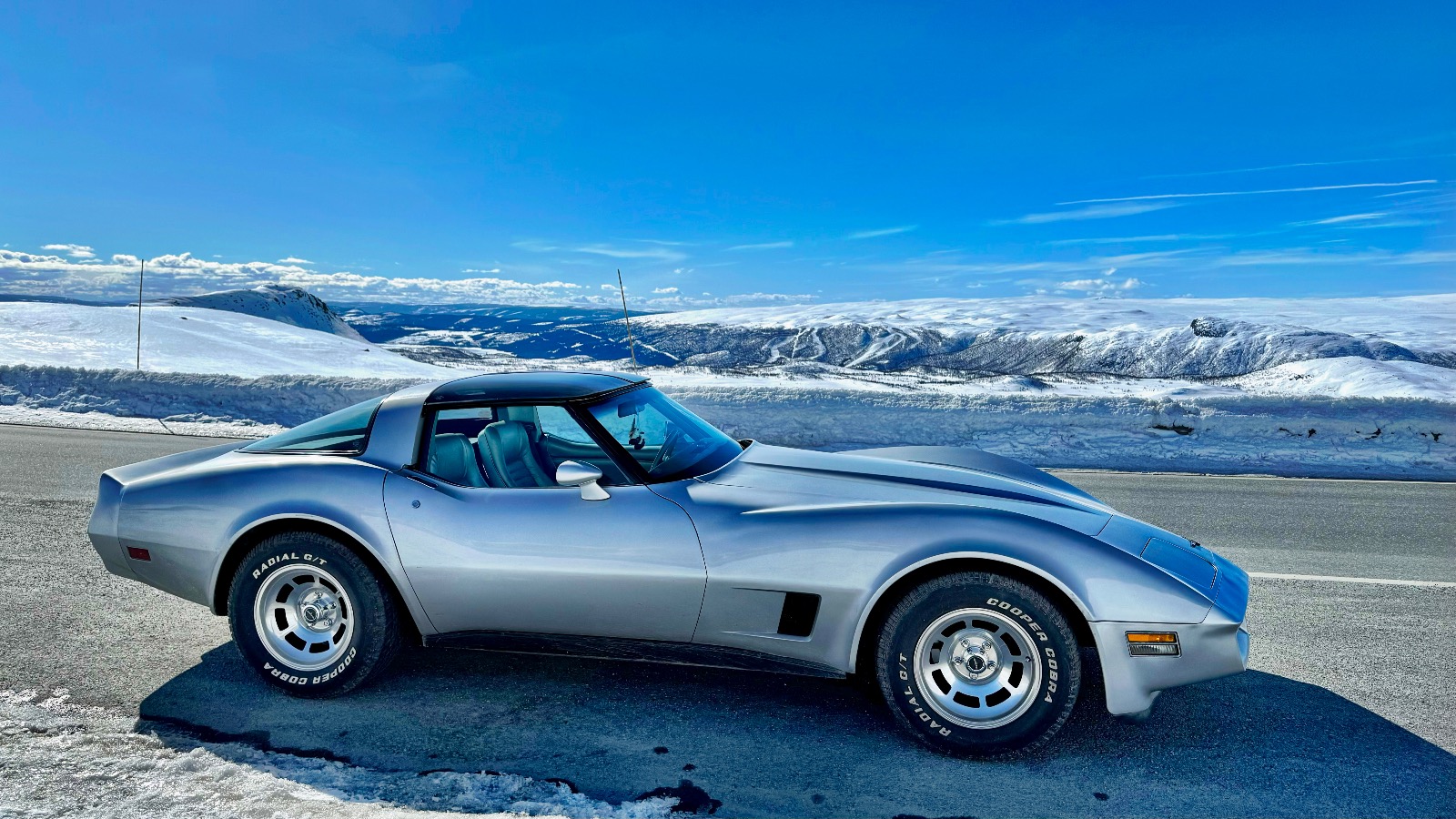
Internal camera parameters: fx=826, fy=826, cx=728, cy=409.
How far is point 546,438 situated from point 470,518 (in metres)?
0.56

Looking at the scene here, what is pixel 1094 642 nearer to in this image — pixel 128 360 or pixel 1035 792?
pixel 1035 792

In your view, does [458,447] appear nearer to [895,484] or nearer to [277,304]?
[895,484]

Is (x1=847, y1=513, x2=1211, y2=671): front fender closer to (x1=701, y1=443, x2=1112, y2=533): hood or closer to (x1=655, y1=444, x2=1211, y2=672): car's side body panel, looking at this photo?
(x1=655, y1=444, x2=1211, y2=672): car's side body panel

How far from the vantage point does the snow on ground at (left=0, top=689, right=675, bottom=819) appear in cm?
258

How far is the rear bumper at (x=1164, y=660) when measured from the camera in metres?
2.79

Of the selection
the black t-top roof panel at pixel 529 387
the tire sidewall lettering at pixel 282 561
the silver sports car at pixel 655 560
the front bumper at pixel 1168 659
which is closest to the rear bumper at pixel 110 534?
the silver sports car at pixel 655 560

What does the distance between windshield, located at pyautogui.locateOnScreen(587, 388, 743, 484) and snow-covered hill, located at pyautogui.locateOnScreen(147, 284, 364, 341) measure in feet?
359

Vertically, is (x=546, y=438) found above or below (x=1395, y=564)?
above

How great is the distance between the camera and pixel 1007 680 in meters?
2.91

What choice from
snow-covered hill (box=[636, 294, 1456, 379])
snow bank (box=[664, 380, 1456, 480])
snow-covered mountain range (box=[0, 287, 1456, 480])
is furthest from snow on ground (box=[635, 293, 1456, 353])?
snow bank (box=[664, 380, 1456, 480])

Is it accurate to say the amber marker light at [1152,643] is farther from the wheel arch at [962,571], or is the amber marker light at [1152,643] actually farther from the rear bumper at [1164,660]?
the wheel arch at [962,571]

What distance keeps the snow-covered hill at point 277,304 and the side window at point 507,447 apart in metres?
110

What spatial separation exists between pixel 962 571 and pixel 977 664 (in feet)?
1.10

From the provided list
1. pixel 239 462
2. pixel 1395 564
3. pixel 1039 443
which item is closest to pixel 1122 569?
pixel 239 462
